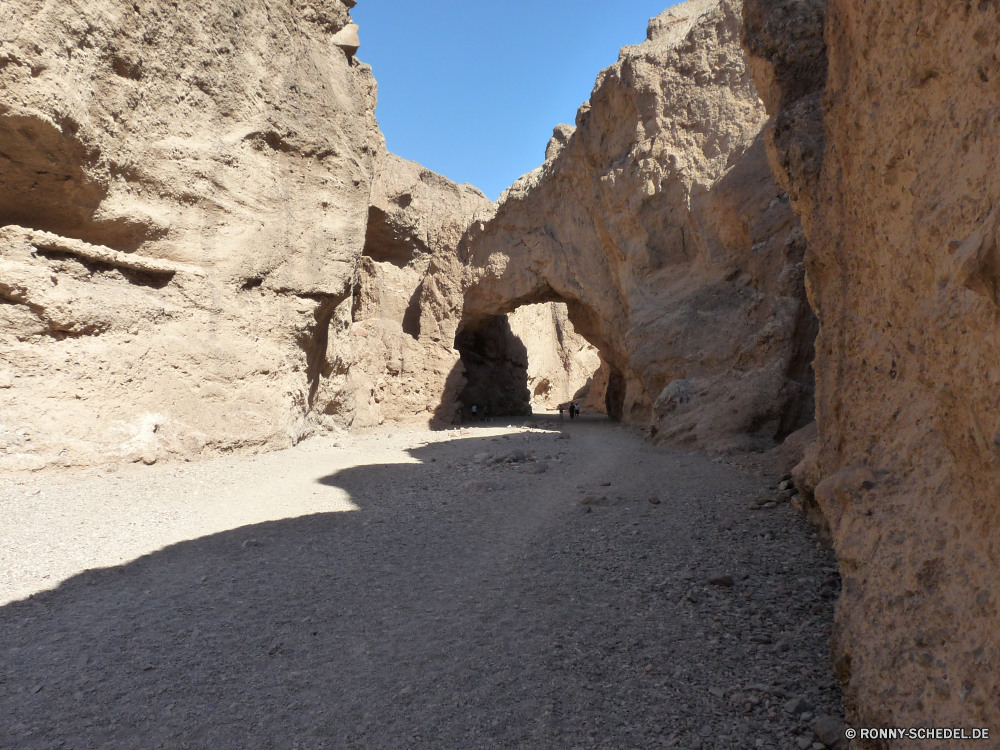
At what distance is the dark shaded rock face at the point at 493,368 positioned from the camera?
17828 millimetres

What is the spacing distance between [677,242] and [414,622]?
10.7 metres

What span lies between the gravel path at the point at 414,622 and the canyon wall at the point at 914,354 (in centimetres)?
49

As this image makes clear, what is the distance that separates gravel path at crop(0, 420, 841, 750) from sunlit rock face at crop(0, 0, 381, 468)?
5.58ft

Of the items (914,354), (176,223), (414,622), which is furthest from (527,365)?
(914,354)

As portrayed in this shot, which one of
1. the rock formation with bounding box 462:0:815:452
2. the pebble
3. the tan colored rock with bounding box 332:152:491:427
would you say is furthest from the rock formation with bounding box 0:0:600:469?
the pebble

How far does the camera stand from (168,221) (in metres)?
7.70

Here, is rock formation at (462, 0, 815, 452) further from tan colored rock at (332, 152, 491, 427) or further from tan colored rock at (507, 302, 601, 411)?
tan colored rock at (507, 302, 601, 411)

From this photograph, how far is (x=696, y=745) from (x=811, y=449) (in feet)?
9.00

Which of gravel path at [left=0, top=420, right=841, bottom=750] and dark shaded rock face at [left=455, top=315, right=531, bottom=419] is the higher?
dark shaded rock face at [left=455, top=315, right=531, bottom=419]

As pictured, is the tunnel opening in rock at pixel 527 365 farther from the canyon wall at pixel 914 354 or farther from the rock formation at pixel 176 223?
the canyon wall at pixel 914 354

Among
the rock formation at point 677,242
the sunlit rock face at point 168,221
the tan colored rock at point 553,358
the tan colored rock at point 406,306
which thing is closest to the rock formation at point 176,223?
the sunlit rock face at point 168,221

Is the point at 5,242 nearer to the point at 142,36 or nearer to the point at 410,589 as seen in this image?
the point at 142,36

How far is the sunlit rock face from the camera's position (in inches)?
246

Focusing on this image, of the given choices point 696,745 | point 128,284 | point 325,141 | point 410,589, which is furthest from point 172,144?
point 696,745
